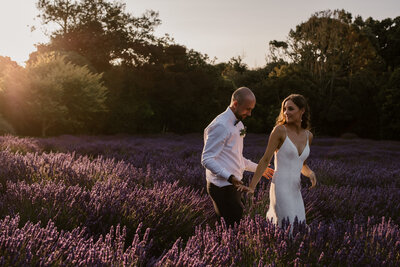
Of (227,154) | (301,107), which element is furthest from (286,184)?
(301,107)

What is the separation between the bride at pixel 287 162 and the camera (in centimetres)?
307

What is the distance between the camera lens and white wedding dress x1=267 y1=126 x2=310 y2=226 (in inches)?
120

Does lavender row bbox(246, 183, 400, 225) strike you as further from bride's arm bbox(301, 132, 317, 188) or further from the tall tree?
the tall tree

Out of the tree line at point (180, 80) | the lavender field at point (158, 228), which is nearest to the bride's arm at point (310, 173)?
the lavender field at point (158, 228)

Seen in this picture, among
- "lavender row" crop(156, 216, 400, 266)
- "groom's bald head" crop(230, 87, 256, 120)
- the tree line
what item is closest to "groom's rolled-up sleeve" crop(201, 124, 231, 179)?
"groom's bald head" crop(230, 87, 256, 120)

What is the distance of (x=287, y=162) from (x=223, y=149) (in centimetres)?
55

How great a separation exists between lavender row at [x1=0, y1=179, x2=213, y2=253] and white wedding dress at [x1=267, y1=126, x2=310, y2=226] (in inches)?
28.3

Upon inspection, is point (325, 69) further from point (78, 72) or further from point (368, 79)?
point (78, 72)

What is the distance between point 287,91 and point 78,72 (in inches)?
619

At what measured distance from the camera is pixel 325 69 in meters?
32.0

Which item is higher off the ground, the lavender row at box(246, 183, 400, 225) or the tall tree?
the tall tree

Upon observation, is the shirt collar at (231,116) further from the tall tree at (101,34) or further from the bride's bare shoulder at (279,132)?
the tall tree at (101,34)

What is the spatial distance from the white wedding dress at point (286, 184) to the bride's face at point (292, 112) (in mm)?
191

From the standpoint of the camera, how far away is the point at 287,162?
3145mm
